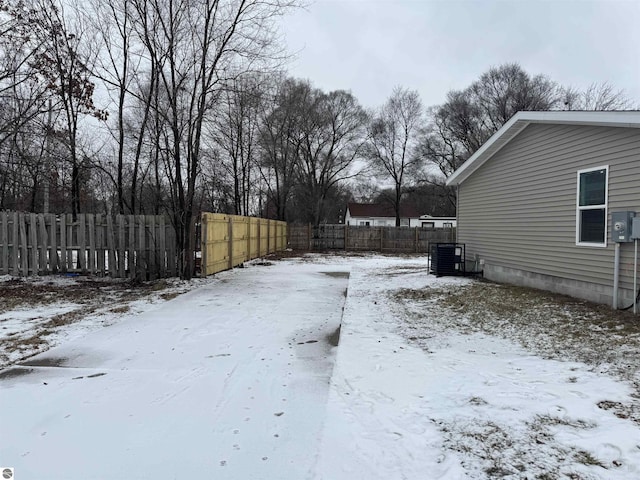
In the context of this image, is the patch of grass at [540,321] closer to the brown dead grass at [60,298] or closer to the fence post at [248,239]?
the brown dead grass at [60,298]

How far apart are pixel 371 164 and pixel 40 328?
3287cm

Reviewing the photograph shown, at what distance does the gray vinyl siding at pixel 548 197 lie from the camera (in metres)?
6.78

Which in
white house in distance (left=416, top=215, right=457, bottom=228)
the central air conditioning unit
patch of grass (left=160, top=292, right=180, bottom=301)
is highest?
white house in distance (left=416, top=215, right=457, bottom=228)

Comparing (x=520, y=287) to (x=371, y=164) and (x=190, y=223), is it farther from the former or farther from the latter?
(x=371, y=164)

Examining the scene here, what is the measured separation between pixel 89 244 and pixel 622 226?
11.5 m

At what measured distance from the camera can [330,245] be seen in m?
26.5

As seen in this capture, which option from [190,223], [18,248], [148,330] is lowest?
[148,330]

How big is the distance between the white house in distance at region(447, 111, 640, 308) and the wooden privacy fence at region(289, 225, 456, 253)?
13764 millimetres

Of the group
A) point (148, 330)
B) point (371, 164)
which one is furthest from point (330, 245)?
point (148, 330)

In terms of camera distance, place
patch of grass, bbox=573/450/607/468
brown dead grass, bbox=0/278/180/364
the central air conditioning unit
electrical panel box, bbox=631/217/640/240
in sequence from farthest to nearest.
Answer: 1. the central air conditioning unit
2. electrical panel box, bbox=631/217/640/240
3. brown dead grass, bbox=0/278/180/364
4. patch of grass, bbox=573/450/607/468

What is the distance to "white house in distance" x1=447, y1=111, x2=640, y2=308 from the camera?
6.67 m

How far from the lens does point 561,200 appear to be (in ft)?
27.1

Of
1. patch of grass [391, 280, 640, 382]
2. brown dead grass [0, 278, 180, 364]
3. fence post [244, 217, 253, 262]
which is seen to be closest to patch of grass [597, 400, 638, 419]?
patch of grass [391, 280, 640, 382]

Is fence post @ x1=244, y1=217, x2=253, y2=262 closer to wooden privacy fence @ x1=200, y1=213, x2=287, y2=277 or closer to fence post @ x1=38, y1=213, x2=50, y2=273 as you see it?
wooden privacy fence @ x1=200, y1=213, x2=287, y2=277
